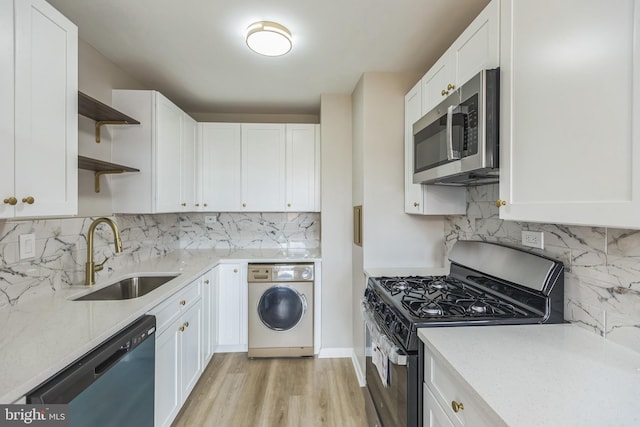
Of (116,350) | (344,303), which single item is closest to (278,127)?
(344,303)

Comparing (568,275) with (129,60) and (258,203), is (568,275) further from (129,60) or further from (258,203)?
(129,60)

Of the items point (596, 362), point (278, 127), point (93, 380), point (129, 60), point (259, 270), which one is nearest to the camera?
point (596, 362)

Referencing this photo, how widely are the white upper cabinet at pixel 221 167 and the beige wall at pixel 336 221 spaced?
3.20 ft

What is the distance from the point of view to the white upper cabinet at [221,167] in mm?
3104

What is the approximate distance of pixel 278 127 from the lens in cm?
311

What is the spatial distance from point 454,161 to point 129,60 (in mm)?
2412

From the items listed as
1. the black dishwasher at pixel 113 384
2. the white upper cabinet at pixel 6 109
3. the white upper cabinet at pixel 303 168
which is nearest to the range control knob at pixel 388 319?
the black dishwasher at pixel 113 384

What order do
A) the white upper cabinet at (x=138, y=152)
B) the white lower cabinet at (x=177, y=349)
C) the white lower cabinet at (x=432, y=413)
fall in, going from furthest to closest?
the white upper cabinet at (x=138, y=152) → the white lower cabinet at (x=177, y=349) → the white lower cabinet at (x=432, y=413)

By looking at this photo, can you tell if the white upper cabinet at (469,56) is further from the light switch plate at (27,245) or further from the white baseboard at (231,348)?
the white baseboard at (231,348)

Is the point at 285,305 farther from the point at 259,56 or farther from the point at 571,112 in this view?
the point at 571,112

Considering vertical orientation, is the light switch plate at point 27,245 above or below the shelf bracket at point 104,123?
below

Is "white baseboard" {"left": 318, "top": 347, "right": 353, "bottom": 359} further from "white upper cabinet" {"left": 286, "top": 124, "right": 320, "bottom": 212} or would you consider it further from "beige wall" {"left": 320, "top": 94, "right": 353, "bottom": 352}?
"white upper cabinet" {"left": 286, "top": 124, "right": 320, "bottom": 212}

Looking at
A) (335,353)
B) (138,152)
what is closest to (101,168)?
(138,152)

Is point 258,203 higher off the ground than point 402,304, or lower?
higher
